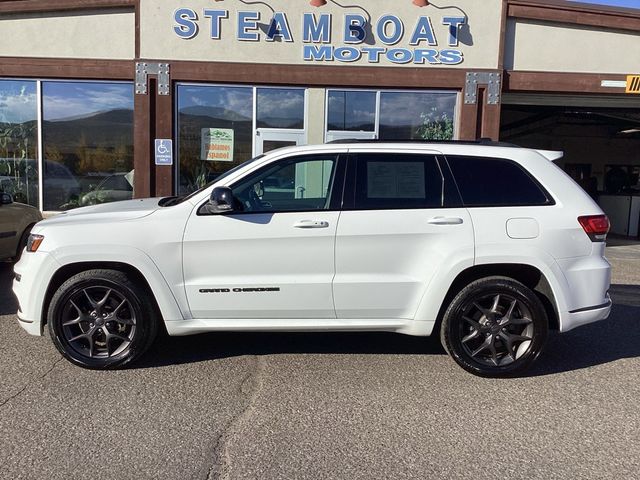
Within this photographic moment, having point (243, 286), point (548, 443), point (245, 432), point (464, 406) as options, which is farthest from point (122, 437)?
point (548, 443)

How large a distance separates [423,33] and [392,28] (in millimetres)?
656

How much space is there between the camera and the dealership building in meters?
10.8

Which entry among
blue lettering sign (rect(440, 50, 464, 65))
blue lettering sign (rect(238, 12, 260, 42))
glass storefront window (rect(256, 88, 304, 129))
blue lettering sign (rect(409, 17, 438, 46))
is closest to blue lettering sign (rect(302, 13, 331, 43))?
blue lettering sign (rect(238, 12, 260, 42))

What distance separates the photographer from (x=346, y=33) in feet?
35.6

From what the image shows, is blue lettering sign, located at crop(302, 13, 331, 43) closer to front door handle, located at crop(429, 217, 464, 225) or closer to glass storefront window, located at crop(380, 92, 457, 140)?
glass storefront window, located at crop(380, 92, 457, 140)

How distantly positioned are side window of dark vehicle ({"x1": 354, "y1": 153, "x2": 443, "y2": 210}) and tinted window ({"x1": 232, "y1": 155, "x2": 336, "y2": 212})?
0.87 feet

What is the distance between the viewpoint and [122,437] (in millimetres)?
3215

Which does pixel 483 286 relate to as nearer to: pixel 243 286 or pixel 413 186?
pixel 413 186

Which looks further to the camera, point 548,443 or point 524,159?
point 524,159

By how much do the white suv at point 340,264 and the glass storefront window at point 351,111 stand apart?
7150mm

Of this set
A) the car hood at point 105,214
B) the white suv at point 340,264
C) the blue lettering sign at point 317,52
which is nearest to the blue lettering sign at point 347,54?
the blue lettering sign at point 317,52

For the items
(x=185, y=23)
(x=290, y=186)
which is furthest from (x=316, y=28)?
(x=290, y=186)

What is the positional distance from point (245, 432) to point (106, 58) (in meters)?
10.0

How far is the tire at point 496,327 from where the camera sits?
421cm
